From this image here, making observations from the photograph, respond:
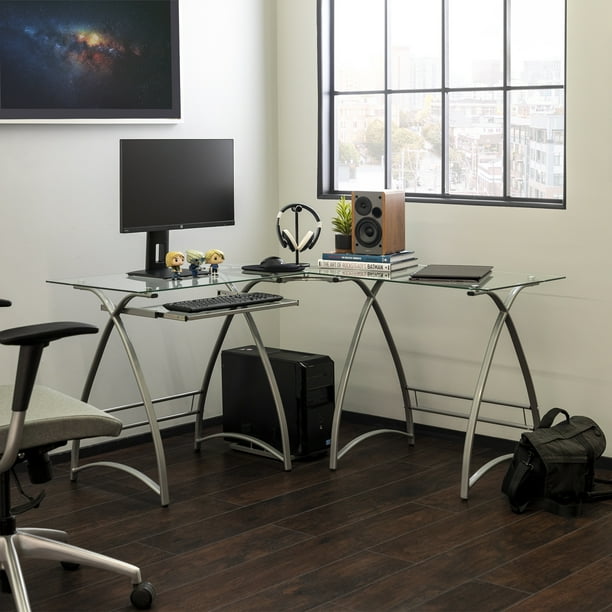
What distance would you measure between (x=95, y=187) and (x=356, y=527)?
1840mm

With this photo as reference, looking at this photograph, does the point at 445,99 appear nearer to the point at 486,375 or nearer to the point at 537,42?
the point at 537,42

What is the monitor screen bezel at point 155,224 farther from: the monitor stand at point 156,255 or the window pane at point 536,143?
the window pane at point 536,143

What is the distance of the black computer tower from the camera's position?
4.27m

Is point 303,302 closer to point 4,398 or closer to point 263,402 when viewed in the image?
point 263,402

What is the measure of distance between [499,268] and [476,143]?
574mm

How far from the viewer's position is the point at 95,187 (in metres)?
4.30

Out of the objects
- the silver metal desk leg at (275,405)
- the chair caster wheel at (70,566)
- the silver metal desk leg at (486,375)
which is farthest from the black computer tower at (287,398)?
the chair caster wheel at (70,566)

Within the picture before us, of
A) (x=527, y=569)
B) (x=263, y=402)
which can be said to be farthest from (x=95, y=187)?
(x=527, y=569)

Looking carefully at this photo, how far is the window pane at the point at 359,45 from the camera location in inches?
187

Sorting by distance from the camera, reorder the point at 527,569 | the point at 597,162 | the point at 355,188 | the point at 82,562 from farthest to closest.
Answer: the point at 355,188
the point at 597,162
the point at 527,569
the point at 82,562

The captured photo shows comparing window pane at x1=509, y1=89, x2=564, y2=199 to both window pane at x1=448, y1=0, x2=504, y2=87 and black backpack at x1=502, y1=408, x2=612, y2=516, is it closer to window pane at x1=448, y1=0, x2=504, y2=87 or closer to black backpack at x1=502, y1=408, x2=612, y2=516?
window pane at x1=448, y1=0, x2=504, y2=87

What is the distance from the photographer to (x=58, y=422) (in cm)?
270

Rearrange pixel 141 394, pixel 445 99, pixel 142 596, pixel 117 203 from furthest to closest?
pixel 445 99
pixel 117 203
pixel 141 394
pixel 142 596

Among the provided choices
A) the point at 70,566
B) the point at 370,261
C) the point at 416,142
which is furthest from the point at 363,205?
the point at 70,566
